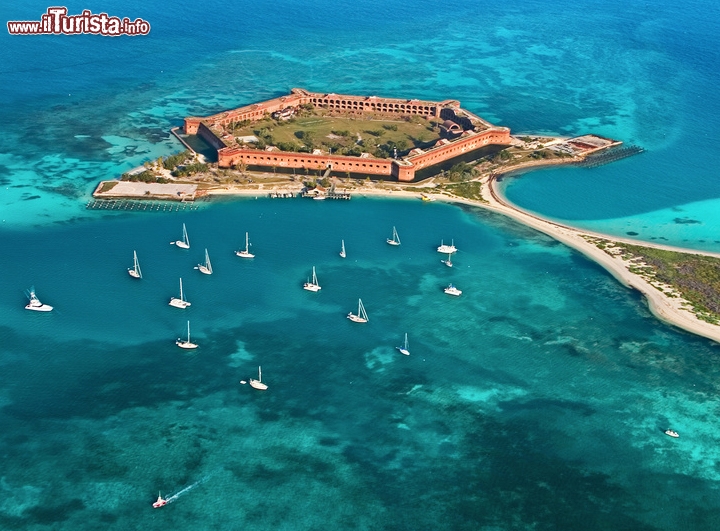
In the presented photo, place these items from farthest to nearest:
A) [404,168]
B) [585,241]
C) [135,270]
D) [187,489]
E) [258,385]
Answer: [404,168] < [585,241] < [135,270] < [258,385] < [187,489]

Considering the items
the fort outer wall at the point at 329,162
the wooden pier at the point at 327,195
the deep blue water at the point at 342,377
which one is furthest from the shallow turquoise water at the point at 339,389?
the fort outer wall at the point at 329,162

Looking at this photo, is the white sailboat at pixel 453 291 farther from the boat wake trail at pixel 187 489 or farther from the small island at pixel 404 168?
the boat wake trail at pixel 187 489

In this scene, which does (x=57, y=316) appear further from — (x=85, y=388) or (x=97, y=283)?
(x=85, y=388)

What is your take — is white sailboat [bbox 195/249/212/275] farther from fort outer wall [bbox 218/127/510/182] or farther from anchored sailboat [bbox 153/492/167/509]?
anchored sailboat [bbox 153/492/167/509]

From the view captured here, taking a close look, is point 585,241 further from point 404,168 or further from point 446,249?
point 404,168

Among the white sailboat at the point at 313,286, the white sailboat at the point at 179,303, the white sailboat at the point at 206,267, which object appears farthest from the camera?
the white sailboat at the point at 206,267

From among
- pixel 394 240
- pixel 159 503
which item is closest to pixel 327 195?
pixel 394 240

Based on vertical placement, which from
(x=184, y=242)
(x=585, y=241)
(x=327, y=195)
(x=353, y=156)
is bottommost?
(x=184, y=242)
